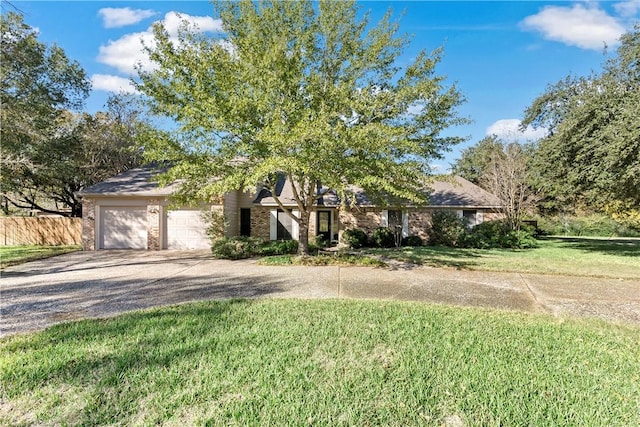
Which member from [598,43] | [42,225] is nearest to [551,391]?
[598,43]

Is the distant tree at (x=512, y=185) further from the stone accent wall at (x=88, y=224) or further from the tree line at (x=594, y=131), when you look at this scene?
the stone accent wall at (x=88, y=224)

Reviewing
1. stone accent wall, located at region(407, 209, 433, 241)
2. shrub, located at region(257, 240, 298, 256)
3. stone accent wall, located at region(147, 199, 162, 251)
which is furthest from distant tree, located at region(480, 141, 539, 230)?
stone accent wall, located at region(147, 199, 162, 251)

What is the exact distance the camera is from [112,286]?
750 centimetres

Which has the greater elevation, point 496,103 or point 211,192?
point 496,103

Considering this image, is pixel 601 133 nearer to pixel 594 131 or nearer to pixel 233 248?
pixel 594 131

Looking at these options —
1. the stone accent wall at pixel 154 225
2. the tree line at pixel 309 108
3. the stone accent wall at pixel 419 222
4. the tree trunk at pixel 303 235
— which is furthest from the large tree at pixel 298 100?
the stone accent wall at pixel 419 222

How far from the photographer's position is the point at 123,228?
15.2 metres

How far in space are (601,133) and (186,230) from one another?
17197mm

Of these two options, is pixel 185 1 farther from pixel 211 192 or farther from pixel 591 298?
pixel 591 298

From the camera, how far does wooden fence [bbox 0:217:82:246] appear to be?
1769 centimetres

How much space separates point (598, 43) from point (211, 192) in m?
15.9

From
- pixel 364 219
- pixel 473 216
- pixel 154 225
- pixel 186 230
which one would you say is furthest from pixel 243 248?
pixel 473 216

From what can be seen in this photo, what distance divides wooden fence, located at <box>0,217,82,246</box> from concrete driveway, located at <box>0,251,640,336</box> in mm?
8404

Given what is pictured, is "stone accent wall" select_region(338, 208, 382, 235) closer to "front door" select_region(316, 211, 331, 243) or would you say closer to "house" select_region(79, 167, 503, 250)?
"house" select_region(79, 167, 503, 250)
